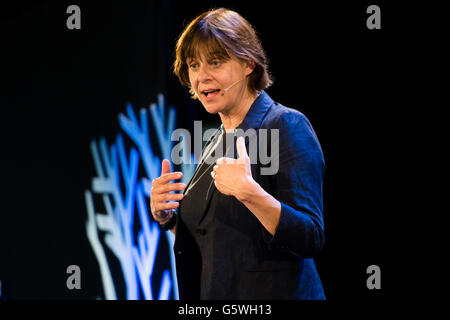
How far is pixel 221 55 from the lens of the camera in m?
1.27

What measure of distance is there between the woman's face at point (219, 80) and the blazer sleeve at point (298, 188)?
0.18 metres

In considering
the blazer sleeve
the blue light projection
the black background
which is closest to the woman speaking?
the blazer sleeve

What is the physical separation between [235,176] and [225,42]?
41cm

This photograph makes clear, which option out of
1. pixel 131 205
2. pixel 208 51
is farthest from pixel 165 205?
pixel 131 205

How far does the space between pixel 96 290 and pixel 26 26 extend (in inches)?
73.3

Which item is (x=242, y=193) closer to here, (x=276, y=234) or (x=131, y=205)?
(x=276, y=234)

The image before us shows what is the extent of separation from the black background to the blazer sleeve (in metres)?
1.15

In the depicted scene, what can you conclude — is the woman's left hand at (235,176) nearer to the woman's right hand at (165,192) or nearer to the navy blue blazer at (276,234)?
the navy blue blazer at (276,234)

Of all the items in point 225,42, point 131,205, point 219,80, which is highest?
point 225,42

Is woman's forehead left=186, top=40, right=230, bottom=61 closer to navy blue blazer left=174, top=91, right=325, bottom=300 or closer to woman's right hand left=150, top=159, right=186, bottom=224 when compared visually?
navy blue blazer left=174, top=91, right=325, bottom=300

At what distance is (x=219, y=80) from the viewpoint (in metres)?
1.28

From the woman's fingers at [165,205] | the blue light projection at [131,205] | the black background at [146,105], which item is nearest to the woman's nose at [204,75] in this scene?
the woman's fingers at [165,205]

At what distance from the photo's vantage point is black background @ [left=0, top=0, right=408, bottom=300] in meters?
2.20

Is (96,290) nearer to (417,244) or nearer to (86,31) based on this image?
(86,31)
